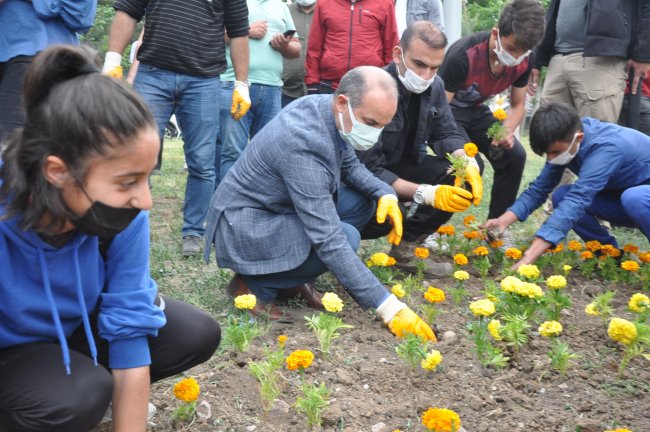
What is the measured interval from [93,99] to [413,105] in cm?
301

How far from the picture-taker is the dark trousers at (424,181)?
4.54 m

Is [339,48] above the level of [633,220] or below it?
above

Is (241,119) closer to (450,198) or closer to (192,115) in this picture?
(192,115)

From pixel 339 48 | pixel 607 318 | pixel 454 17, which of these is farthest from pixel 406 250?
pixel 454 17

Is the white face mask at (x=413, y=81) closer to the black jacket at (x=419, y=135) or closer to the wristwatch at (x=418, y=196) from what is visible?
the black jacket at (x=419, y=135)

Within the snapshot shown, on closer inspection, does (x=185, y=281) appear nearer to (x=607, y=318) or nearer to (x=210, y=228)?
(x=210, y=228)

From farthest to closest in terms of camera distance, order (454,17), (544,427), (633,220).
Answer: (454,17) → (633,220) → (544,427)

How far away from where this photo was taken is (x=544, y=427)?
250cm

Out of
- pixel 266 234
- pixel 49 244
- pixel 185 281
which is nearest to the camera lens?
pixel 49 244

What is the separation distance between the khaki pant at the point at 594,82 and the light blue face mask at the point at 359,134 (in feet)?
8.17

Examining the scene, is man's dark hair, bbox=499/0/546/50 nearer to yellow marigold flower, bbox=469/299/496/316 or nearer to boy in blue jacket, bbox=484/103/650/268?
boy in blue jacket, bbox=484/103/650/268

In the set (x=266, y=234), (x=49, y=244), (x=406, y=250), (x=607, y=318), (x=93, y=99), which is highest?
(x=93, y=99)

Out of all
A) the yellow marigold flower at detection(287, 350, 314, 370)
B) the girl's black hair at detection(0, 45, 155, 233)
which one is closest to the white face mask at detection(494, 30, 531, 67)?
the yellow marigold flower at detection(287, 350, 314, 370)

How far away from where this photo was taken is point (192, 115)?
4.55 m
